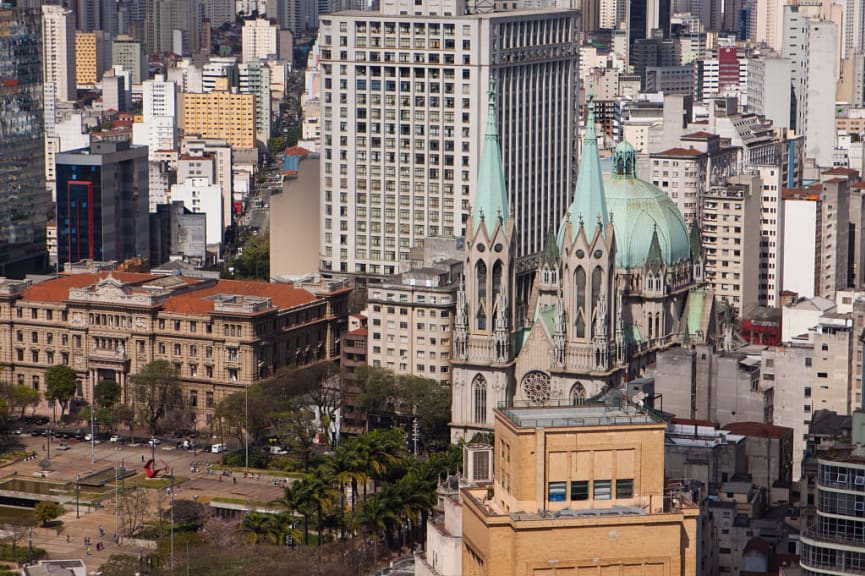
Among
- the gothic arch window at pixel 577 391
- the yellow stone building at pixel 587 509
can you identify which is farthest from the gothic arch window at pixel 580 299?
the yellow stone building at pixel 587 509

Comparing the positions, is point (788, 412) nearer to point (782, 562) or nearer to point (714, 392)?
point (714, 392)

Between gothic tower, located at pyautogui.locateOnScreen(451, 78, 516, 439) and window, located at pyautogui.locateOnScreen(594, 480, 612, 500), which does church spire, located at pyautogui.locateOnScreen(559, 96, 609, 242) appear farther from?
window, located at pyautogui.locateOnScreen(594, 480, 612, 500)

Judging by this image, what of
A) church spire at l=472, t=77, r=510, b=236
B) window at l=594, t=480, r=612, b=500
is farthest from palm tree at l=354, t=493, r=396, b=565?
window at l=594, t=480, r=612, b=500

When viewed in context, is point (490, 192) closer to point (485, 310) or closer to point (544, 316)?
point (485, 310)

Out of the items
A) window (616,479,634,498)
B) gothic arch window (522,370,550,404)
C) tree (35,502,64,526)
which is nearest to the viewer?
window (616,479,634,498)

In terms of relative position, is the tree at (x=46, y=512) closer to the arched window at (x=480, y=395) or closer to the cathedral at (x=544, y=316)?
the cathedral at (x=544, y=316)

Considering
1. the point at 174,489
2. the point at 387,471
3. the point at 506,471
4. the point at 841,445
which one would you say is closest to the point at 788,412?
the point at 387,471

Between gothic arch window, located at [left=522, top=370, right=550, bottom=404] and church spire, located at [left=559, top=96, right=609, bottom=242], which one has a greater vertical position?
Result: church spire, located at [left=559, top=96, right=609, bottom=242]
